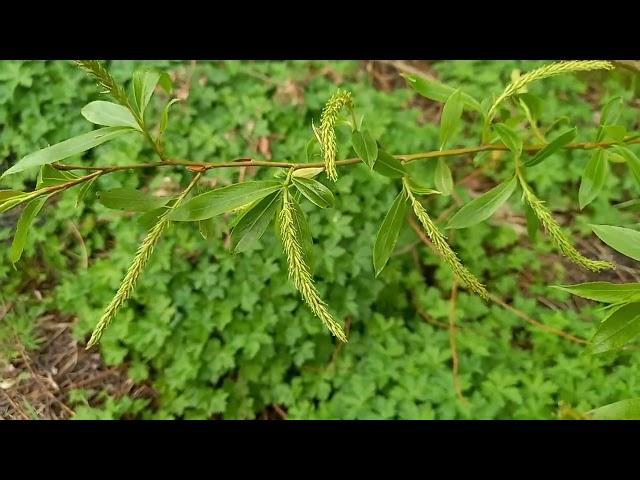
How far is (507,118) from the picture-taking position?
1.67 meters

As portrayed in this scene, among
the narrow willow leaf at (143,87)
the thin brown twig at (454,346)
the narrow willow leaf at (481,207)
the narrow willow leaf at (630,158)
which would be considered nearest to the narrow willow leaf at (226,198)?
the narrow willow leaf at (143,87)

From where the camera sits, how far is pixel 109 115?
120 centimetres

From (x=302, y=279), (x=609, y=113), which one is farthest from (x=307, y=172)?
(x=609, y=113)

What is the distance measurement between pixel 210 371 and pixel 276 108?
50.8 inches

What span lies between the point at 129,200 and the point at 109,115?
176 millimetres

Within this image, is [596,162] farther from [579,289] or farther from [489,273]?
[489,273]

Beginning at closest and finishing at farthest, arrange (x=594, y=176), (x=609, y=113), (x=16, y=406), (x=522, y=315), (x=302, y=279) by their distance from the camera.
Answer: (x=302, y=279), (x=594, y=176), (x=609, y=113), (x=16, y=406), (x=522, y=315)

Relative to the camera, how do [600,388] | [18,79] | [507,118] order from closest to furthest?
[507,118] → [600,388] → [18,79]

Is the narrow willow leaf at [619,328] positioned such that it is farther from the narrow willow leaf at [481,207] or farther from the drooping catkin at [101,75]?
the drooping catkin at [101,75]

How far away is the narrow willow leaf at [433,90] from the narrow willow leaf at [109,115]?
0.62 metres

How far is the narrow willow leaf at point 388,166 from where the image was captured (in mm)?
1209

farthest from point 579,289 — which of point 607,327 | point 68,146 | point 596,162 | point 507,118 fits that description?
point 68,146

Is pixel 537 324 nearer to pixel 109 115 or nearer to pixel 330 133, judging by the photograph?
pixel 330 133

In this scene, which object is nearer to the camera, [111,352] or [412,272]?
[111,352]
